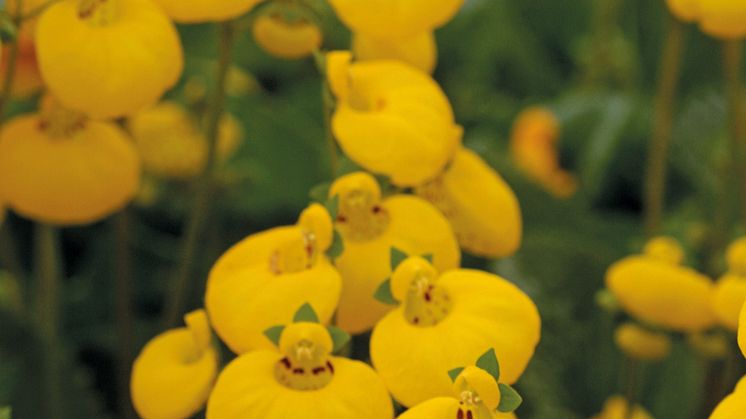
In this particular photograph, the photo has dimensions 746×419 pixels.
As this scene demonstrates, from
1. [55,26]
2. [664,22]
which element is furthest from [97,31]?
Answer: [664,22]

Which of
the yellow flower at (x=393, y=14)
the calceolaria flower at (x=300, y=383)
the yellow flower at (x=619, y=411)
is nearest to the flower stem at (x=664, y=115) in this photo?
the yellow flower at (x=619, y=411)

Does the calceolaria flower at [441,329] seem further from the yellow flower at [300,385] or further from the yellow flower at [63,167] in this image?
the yellow flower at [63,167]

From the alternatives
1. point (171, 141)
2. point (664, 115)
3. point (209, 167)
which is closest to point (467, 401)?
point (209, 167)

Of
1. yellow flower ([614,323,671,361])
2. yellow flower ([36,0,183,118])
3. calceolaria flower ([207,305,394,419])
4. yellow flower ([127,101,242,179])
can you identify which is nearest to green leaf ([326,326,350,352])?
calceolaria flower ([207,305,394,419])

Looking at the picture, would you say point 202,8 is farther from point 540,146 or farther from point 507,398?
point 540,146

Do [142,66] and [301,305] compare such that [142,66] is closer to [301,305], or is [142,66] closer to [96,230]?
[301,305]

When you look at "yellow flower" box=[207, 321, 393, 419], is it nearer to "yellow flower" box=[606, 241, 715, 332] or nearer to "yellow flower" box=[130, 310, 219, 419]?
"yellow flower" box=[130, 310, 219, 419]
